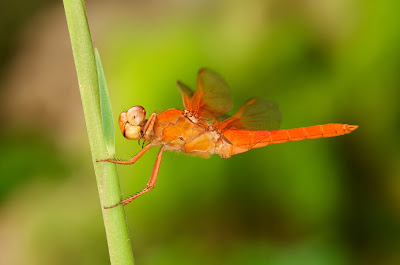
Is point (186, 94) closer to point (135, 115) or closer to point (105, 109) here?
point (135, 115)

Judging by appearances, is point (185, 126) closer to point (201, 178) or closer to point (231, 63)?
point (201, 178)

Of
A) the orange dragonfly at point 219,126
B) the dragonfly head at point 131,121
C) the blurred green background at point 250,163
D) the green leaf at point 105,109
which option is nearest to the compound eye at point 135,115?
the dragonfly head at point 131,121

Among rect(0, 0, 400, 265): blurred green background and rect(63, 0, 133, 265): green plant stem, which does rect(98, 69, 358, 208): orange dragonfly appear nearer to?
rect(63, 0, 133, 265): green plant stem

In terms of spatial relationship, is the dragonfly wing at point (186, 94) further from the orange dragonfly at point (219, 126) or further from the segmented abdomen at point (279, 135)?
the segmented abdomen at point (279, 135)

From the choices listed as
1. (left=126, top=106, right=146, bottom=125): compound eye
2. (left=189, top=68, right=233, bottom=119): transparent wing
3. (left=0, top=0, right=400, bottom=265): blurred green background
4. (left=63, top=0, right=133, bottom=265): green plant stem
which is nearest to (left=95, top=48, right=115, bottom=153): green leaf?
(left=63, top=0, right=133, bottom=265): green plant stem

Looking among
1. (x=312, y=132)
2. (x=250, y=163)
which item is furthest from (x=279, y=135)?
(x=250, y=163)

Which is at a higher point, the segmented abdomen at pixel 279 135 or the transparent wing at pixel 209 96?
the transparent wing at pixel 209 96
